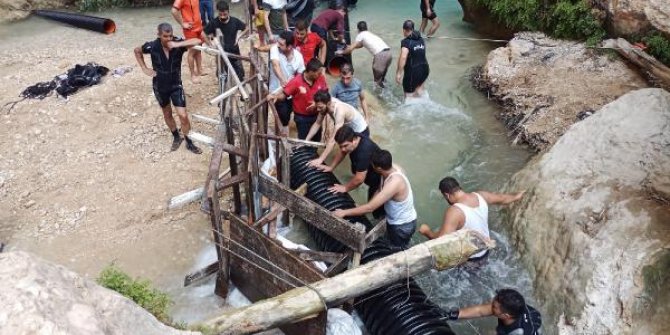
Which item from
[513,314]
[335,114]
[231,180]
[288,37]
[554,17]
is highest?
[288,37]

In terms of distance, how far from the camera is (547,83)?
374 inches

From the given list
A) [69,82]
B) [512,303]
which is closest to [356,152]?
[512,303]

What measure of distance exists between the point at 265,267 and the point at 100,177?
3720 millimetres

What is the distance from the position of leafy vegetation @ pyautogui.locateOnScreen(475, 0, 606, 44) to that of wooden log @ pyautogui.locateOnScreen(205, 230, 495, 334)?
262 inches

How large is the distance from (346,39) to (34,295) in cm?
866

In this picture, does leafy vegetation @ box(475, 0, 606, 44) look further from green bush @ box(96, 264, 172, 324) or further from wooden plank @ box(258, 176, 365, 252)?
green bush @ box(96, 264, 172, 324)

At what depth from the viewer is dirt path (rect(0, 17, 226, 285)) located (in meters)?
6.92

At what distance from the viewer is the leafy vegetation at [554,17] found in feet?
32.7

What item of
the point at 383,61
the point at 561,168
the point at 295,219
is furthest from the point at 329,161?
the point at 561,168

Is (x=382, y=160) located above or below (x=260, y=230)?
above

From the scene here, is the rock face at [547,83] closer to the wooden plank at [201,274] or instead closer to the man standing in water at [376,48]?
the man standing in water at [376,48]

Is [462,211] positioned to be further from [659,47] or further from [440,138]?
[659,47]

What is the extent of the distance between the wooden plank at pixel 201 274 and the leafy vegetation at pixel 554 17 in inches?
309

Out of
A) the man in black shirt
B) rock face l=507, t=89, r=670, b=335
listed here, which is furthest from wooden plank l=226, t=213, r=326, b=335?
the man in black shirt
